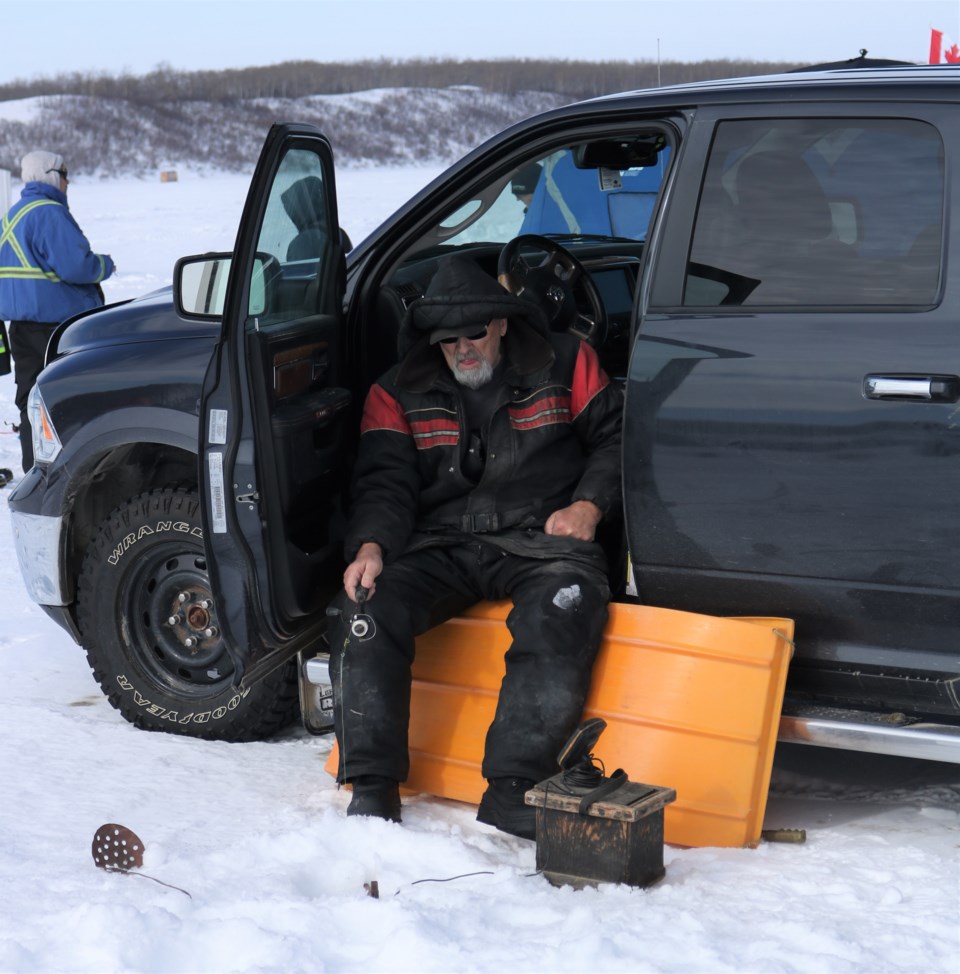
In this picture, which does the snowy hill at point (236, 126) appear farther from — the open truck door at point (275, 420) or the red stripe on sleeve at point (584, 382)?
the red stripe on sleeve at point (584, 382)

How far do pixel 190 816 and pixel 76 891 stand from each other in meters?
0.54

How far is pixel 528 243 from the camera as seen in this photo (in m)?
4.48

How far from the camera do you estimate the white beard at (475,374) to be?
12.7 feet

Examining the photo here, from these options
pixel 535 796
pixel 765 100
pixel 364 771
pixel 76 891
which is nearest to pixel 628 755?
pixel 535 796

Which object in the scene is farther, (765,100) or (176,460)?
(176,460)

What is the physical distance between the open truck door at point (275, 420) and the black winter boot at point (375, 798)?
0.44 metres

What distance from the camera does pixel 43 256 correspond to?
7.74 m

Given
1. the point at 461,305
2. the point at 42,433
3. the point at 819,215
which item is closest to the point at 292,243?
the point at 461,305

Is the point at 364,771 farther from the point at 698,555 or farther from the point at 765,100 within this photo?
the point at 765,100

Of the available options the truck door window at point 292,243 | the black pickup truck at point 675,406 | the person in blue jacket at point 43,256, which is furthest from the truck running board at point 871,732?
the person in blue jacket at point 43,256

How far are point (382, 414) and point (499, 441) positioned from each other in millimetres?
350

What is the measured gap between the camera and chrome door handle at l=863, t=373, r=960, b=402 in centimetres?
315

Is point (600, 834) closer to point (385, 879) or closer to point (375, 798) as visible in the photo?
point (385, 879)

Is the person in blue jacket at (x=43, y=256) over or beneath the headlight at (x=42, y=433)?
over
